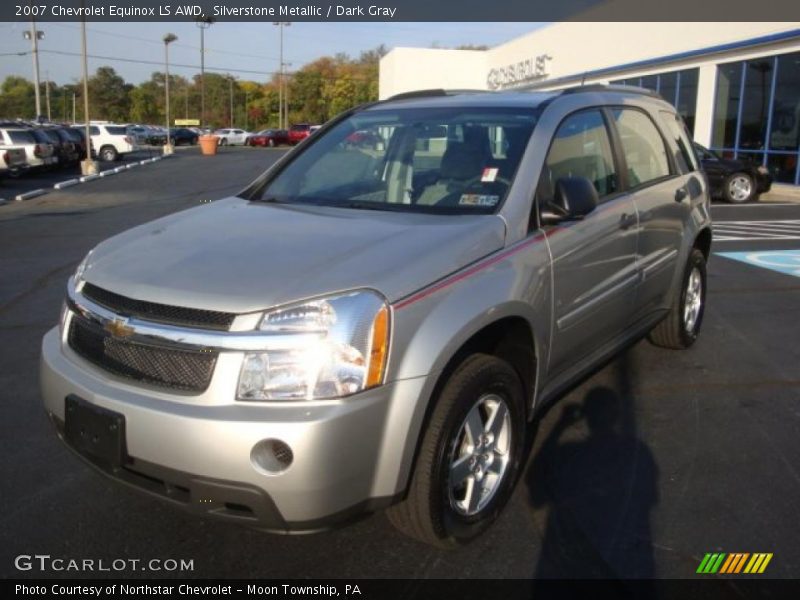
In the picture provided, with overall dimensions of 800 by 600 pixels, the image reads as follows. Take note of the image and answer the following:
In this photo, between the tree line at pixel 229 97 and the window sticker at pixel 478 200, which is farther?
the tree line at pixel 229 97

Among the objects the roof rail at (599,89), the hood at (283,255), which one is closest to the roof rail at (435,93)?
the roof rail at (599,89)

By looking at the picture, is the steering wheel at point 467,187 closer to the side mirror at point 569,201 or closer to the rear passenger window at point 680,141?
the side mirror at point 569,201

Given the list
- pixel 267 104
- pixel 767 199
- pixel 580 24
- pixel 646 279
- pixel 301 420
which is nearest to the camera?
pixel 301 420

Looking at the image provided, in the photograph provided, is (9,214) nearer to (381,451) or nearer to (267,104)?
(381,451)

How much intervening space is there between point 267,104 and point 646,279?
301 feet

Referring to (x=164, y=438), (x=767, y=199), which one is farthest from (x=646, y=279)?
(x=767, y=199)

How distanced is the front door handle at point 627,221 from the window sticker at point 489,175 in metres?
0.95

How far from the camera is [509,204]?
3.25 metres

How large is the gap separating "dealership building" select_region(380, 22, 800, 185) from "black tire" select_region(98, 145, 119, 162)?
2092 cm

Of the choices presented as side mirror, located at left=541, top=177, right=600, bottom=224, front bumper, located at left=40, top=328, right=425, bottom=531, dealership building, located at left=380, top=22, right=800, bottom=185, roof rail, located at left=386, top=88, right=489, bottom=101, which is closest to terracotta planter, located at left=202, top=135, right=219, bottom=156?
dealership building, located at left=380, top=22, right=800, bottom=185

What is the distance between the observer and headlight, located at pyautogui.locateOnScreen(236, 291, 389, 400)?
2.45 meters

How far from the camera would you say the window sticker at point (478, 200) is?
3.31 metres

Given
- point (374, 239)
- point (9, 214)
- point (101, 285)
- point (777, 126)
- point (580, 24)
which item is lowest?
point (9, 214)

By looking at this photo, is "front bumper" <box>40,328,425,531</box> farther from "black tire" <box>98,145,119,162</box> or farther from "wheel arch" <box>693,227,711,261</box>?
"black tire" <box>98,145,119,162</box>
